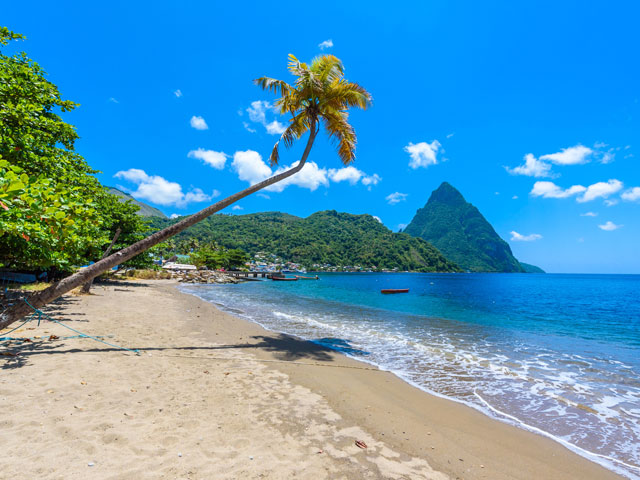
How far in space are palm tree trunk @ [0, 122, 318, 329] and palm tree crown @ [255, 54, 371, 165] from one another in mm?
1547

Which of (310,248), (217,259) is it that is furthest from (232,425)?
(310,248)

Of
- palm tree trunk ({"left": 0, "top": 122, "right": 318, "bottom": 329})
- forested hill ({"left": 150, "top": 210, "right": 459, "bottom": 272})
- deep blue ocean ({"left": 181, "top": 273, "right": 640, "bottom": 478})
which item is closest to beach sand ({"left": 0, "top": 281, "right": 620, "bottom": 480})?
deep blue ocean ({"left": 181, "top": 273, "right": 640, "bottom": 478})

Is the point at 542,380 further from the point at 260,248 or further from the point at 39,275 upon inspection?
the point at 260,248

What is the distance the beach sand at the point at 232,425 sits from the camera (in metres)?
3.39

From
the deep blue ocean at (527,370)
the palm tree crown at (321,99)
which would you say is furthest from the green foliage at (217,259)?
the palm tree crown at (321,99)

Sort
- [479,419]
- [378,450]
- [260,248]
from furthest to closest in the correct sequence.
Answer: [260,248]
[479,419]
[378,450]

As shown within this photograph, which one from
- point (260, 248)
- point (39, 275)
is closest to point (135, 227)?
point (39, 275)

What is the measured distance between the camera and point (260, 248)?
17112 centimetres

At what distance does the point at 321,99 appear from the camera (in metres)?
11.5

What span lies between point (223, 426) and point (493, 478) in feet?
12.1

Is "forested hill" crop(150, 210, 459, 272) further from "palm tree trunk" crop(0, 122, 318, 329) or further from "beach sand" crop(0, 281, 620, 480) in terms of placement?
"beach sand" crop(0, 281, 620, 480)

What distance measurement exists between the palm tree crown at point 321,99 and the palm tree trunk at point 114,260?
1.55m

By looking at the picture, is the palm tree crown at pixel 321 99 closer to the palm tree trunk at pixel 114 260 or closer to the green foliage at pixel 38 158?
the palm tree trunk at pixel 114 260

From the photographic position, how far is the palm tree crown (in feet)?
36.6
